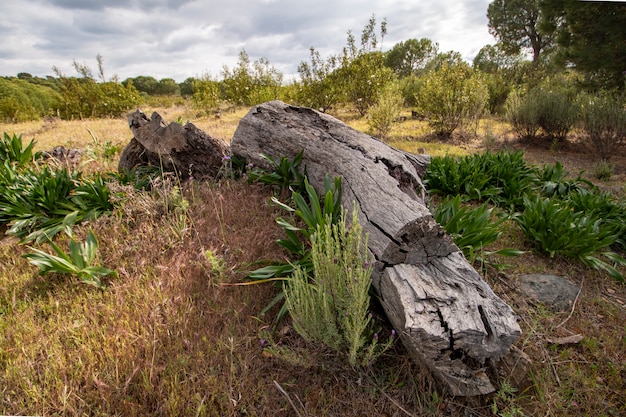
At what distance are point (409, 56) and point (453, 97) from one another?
1279 inches

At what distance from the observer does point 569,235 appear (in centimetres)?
282


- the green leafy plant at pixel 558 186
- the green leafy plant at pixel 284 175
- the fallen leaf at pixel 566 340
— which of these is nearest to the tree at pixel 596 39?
the green leafy plant at pixel 558 186

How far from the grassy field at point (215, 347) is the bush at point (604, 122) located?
19.4 feet

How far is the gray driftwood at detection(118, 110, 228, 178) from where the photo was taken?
3.89m

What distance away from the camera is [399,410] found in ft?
5.25

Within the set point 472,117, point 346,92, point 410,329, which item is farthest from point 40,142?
point 472,117

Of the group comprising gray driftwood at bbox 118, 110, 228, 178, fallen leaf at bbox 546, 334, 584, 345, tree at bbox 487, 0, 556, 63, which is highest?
tree at bbox 487, 0, 556, 63

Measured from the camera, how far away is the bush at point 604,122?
Answer: 6.48 metres

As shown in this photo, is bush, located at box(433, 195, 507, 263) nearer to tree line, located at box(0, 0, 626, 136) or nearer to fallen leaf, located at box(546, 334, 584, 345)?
fallen leaf, located at box(546, 334, 584, 345)

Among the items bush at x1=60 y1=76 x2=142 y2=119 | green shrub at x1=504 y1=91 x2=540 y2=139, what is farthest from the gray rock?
bush at x1=60 y1=76 x2=142 y2=119

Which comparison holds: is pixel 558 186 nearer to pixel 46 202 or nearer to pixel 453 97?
pixel 453 97

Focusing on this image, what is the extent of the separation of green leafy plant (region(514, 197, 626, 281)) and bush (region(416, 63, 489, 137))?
6198 millimetres

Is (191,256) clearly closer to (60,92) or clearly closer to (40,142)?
(40,142)

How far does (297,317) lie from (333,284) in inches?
11.5
